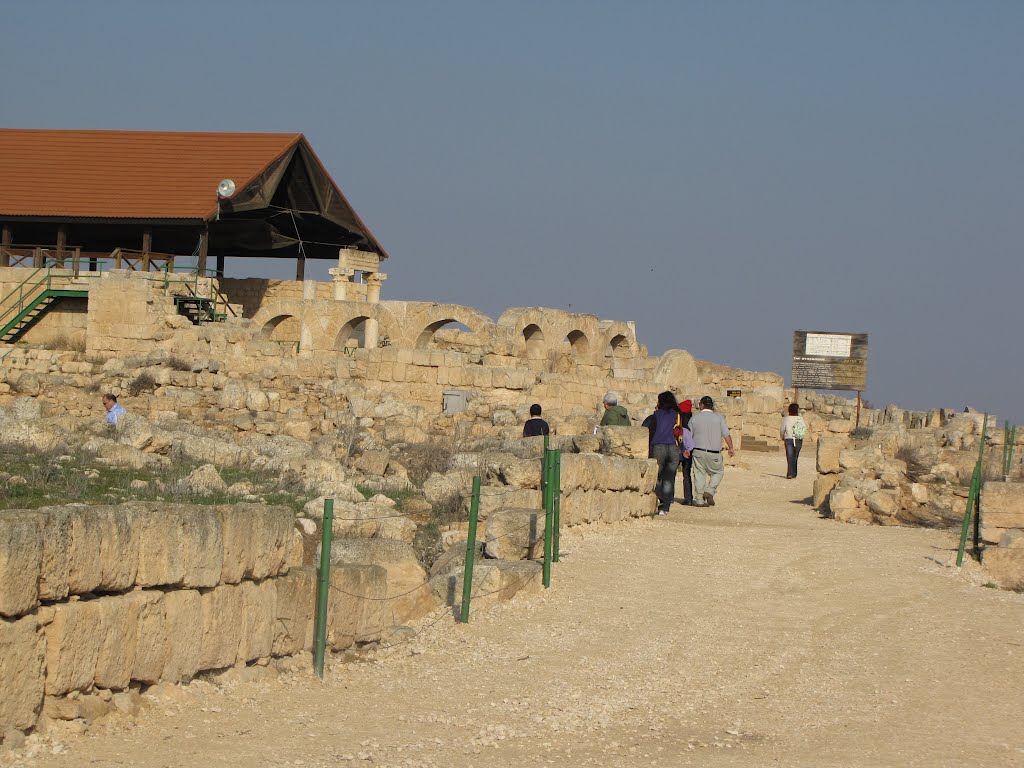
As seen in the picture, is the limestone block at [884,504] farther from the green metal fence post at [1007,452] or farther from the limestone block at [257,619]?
the limestone block at [257,619]

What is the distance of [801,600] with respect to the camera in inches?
388

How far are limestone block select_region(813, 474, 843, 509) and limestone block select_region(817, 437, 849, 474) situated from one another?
12cm

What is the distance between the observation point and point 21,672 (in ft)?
17.7

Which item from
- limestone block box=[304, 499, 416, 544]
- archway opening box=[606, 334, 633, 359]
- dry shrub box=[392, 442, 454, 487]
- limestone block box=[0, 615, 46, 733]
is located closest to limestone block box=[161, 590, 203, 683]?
limestone block box=[0, 615, 46, 733]

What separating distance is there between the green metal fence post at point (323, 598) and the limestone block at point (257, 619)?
0.91 feet

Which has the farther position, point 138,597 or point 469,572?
point 469,572

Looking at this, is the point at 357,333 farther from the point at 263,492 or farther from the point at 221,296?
the point at 263,492

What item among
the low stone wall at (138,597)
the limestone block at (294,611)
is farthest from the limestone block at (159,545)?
the limestone block at (294,611)

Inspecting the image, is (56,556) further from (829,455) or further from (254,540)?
(829,455)

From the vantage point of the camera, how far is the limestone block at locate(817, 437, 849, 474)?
1491 cm

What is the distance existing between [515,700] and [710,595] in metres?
3.14

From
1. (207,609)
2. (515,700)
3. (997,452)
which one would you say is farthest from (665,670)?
(997,452)

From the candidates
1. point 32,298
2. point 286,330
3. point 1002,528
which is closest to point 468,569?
point 1002,528

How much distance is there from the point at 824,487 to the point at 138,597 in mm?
10227
